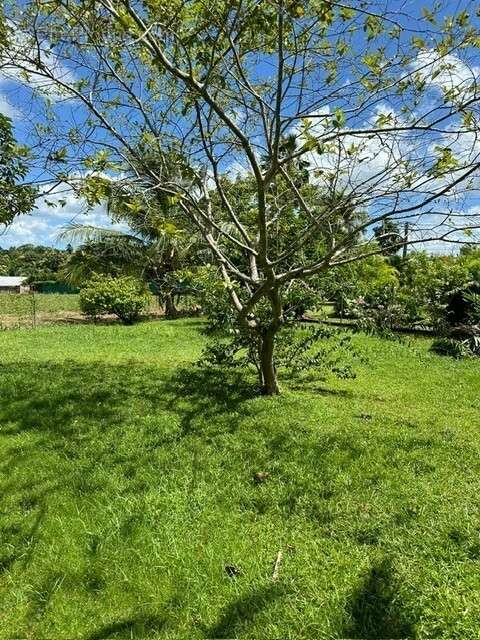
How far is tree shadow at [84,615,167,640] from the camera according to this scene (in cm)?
221

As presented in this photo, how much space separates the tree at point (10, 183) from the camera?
182 inches

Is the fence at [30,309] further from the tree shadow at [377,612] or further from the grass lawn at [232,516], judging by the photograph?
the tree shadow at [377,612]

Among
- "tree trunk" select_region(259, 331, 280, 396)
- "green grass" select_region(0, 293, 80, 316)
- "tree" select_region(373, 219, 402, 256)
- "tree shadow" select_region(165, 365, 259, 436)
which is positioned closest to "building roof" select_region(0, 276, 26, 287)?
"green grass" select_region(0, 293, 80, 316)

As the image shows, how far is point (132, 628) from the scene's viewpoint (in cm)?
224

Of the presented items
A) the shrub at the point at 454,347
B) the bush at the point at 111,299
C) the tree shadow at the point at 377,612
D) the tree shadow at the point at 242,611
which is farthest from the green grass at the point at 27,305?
the tree shadow at the point at 377,612

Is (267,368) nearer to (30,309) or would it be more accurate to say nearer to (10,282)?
(30,309)

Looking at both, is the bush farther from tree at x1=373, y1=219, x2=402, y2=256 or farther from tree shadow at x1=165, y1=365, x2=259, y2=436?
tree at x1=373, y1=219, x2=402, y2=256

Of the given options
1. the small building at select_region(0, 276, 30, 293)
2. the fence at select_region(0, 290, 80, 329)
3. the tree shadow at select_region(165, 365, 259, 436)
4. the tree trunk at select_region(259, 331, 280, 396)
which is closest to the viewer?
the tree shadow at select_region(165, 365, 259, 436)

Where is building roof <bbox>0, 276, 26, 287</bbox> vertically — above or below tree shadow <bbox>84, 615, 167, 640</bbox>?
above

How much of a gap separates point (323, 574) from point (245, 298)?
398 centimetres

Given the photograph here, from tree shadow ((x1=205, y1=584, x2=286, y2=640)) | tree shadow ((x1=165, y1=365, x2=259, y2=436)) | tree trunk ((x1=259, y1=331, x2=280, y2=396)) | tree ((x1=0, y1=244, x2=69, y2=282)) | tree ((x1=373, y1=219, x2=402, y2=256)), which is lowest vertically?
tree shadow ((x1=205, y1=584, x2=286, y2=640))

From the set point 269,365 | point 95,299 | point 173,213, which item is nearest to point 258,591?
point 269,365

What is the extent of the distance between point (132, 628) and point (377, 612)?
1096 millimetres

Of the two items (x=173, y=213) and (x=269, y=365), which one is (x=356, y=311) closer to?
(x=269, y=365)
